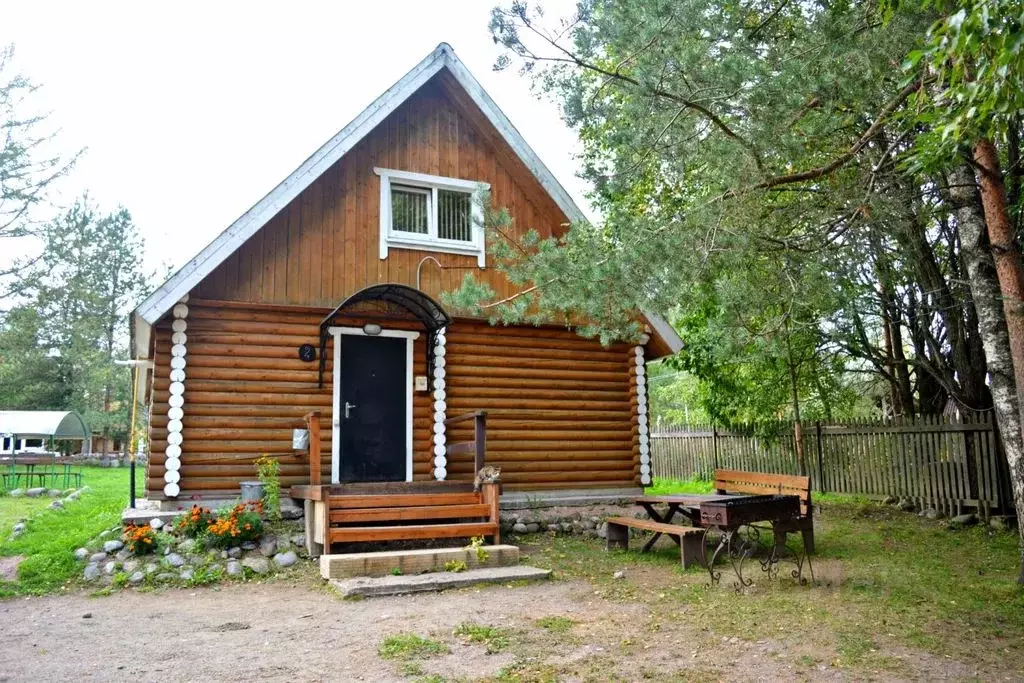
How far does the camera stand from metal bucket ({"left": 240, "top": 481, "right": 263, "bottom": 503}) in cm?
917

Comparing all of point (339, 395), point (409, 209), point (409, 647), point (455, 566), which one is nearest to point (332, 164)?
point (409, 209)

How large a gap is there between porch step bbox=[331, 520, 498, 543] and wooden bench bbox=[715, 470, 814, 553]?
318 centimetres

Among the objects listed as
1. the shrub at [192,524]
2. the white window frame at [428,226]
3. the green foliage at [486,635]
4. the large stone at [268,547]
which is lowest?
the green foliage at [486,635]

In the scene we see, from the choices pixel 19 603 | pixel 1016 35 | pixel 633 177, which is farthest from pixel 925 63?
pixel 19 603

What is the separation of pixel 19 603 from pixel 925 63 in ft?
30.5

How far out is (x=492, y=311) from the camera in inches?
424

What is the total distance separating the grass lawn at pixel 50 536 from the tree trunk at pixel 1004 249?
9162 mm

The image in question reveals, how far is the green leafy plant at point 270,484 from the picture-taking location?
9125 millimetres

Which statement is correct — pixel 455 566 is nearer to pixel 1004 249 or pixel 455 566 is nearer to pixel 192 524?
pixel 192 524

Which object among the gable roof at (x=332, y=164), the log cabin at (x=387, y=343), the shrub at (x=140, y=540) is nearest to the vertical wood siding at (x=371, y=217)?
the log cabin at (x=387, y=343)

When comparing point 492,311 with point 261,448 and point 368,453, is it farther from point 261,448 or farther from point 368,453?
point 261,448

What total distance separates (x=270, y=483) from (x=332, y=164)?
4114 mm

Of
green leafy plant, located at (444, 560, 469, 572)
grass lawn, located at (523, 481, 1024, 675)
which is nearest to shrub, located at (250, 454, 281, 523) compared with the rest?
green leafy plant, located at (444, 560, 469, 572)

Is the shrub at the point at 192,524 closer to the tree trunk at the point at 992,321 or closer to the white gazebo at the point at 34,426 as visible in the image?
the tree trunk at the point at 992,321
